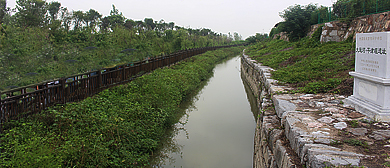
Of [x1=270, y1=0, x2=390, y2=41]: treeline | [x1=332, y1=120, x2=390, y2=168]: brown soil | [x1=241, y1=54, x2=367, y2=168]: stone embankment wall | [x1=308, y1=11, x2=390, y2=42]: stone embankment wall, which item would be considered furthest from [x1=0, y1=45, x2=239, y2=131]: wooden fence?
[x1=270, y1=0, x2=390, y2=41]: treeline

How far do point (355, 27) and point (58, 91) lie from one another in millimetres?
11817

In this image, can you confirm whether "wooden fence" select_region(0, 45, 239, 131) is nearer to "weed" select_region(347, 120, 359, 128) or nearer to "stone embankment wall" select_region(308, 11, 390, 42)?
"weed" select_region(347, 120, 359, 128)

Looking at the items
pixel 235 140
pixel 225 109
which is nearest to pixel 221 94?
pixel 225 109

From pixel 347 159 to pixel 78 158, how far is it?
3.60 m

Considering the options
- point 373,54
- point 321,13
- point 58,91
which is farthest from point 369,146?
point 321,13

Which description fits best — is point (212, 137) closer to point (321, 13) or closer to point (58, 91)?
point (58, 91)

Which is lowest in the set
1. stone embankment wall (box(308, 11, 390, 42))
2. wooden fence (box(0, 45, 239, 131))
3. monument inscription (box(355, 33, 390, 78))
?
wooden fence (box(0, 45, 239, 131))

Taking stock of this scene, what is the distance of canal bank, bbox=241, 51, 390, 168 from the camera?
2.91m

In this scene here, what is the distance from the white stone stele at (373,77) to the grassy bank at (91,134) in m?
3.92

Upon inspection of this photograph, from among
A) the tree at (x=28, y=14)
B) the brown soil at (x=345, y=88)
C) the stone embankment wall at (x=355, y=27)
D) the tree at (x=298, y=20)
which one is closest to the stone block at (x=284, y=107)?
the brown soil at (x=345, y=88)

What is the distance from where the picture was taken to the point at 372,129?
11.9 ft

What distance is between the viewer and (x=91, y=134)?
15.4 ft

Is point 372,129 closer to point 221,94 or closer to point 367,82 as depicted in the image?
point 367,82

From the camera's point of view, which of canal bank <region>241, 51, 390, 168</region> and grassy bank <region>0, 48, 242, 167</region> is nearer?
canal bank <region>241, 51, 390, 168</region>
